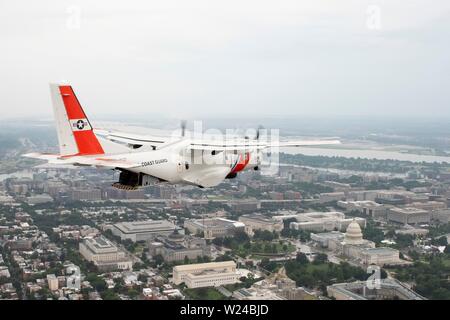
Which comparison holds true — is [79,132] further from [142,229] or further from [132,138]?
[142,229]

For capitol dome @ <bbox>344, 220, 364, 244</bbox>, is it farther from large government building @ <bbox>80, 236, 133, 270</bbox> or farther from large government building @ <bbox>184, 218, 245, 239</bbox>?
large government building @ <bbox>80, 236, 133, 270</bbox>

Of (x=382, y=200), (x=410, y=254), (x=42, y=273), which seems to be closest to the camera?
(x=42, y=273)

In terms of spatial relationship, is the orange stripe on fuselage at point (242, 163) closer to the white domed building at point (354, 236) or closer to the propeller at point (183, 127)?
the propeller at point (183, 127)

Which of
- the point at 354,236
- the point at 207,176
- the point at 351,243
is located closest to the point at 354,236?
the point at 354,236

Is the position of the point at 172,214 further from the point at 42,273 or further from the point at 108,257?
the point at 42,273

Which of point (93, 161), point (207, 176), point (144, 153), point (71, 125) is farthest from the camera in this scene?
point (207, 176)

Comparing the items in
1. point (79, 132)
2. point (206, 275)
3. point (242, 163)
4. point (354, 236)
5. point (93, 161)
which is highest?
point (79, 132)

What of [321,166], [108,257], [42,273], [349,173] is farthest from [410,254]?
[321,166]
